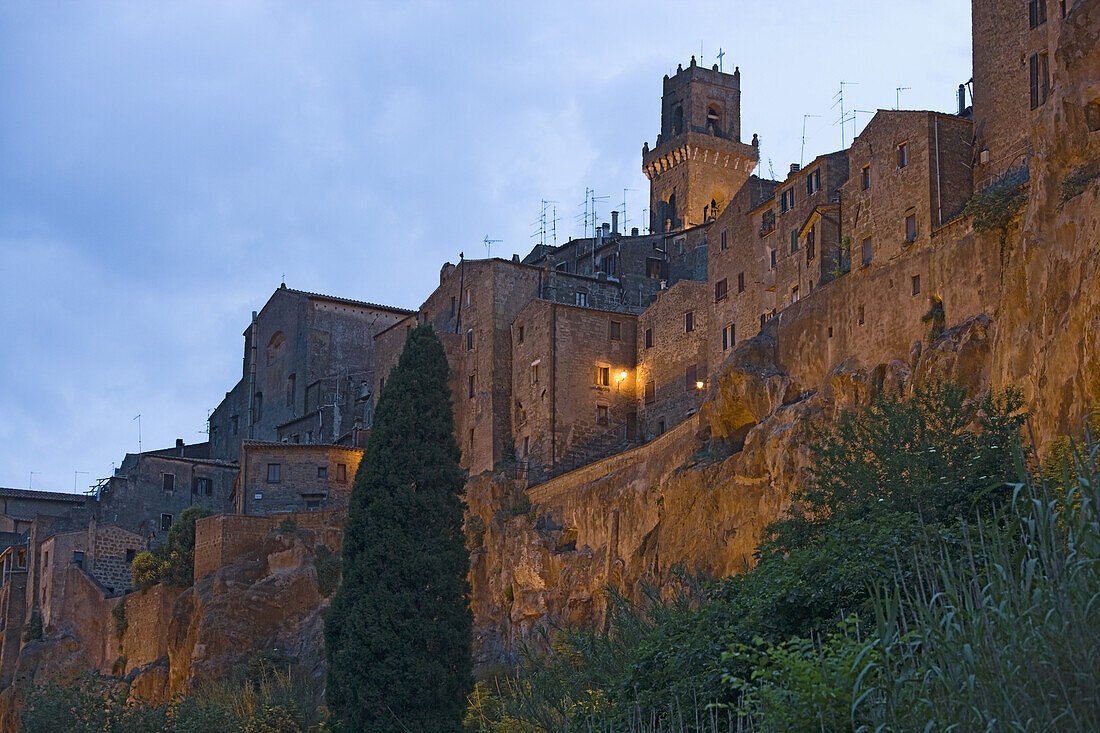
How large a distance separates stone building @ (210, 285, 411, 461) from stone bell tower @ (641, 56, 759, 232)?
17.7m

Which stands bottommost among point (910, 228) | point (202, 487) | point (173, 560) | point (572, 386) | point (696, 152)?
point (173, 560)

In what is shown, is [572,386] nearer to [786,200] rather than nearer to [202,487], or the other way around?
[786,200]

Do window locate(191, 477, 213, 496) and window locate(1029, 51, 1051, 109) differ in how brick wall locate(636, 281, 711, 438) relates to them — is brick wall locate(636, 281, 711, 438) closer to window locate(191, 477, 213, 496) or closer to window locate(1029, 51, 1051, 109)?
window locate(1029, 51, 1051, 109)

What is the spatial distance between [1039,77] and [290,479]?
1566 inches

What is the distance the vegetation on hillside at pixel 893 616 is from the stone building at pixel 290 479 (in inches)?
1181

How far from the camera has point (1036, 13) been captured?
126 ft

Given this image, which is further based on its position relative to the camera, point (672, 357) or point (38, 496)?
point (38, 496)

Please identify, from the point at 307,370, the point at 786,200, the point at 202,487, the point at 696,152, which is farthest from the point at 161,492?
the point at 786,200

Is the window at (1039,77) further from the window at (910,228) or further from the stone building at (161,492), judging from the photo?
the stone building at (161,492)

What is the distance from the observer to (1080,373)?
2320 cm

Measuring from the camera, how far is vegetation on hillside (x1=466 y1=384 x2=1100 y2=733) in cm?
1092

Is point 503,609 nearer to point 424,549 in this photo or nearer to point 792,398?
point 792,398

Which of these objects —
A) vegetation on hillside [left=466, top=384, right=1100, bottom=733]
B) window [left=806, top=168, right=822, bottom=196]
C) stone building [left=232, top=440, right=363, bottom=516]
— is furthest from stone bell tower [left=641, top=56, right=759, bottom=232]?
vegetation on hillside [left=466, top=384, right=1100, bottom=733]

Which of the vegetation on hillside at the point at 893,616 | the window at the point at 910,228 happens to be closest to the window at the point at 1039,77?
the window at the point at 910,228
